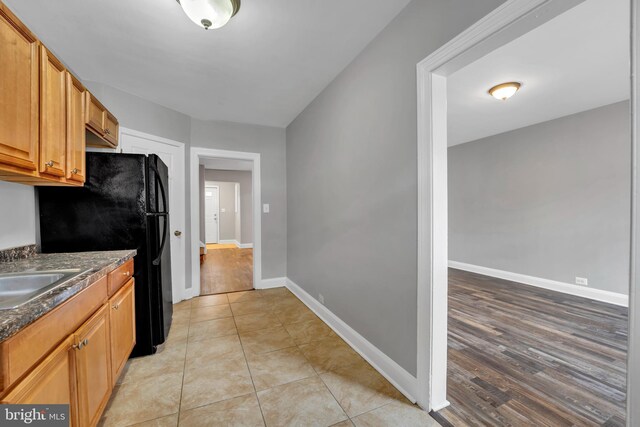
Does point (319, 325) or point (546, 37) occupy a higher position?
point (546, 37)

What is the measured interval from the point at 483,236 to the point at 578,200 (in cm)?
146

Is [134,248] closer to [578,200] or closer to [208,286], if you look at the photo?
[208,286]

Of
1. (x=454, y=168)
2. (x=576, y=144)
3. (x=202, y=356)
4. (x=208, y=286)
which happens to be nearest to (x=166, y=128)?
(x=208, y=286)

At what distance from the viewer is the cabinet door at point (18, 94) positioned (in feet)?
3.84

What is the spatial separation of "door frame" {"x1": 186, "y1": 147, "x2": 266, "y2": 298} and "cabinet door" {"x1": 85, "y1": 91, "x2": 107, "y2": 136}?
1.28m

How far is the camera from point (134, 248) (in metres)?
2.02

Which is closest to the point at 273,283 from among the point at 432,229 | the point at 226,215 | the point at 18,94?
the point at 432,229

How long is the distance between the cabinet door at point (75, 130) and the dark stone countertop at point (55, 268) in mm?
528

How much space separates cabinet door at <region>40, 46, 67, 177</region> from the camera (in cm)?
141

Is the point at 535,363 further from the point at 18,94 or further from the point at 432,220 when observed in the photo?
the point at 18,94

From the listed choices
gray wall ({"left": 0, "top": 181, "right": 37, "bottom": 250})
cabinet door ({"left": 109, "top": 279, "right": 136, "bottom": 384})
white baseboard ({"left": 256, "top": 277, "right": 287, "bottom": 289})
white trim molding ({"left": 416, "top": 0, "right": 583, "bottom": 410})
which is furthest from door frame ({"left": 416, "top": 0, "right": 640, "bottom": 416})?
white baseboard ({"left": 256, "top": 277, "right": 287, "bottom": 289})

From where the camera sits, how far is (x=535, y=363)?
204 centimetres

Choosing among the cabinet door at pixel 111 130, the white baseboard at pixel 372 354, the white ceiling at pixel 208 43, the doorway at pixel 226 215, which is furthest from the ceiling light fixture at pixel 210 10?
the doorway at pixel 226 215

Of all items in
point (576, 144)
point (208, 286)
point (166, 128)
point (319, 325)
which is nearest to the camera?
point (319, 325)
